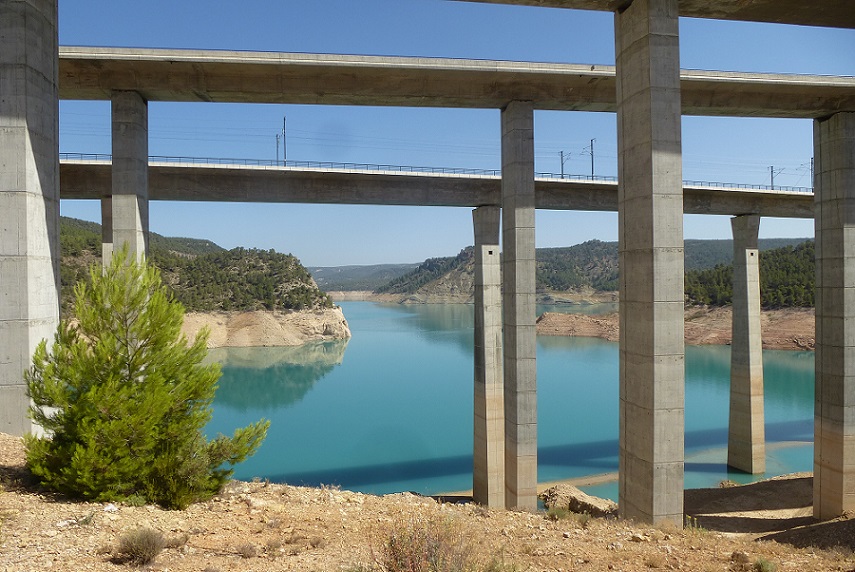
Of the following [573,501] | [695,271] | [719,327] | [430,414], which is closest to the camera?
[573,501]

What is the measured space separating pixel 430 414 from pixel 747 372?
16963 mm

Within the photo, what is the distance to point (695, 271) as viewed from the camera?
7606 cm

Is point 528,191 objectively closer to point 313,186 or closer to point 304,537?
point 313,186

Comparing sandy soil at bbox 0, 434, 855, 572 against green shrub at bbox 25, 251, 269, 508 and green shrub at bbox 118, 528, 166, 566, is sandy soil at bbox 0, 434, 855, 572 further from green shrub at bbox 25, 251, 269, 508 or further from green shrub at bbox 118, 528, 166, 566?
green shrub at bbox 25, 251, 269, 508

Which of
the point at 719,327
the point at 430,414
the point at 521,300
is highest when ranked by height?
the point at 521,300

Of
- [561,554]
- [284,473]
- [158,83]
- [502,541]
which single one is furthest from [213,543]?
[284,473]

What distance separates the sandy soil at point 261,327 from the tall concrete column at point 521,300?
47.7 m

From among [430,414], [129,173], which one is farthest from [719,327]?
[129,173]

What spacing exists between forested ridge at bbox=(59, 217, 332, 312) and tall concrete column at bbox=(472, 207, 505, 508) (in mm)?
45943

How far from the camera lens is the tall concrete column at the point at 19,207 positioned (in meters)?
9.09

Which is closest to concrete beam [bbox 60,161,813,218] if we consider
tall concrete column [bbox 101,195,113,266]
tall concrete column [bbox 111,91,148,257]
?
tall concrete column [bbox 101,195,113,266]

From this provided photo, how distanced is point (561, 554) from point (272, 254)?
72181mm

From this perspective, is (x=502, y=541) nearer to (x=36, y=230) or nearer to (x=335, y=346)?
(x=36, y=230)

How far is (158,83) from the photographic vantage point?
13.5 metres
